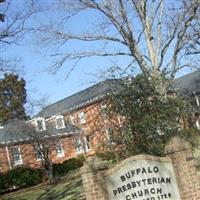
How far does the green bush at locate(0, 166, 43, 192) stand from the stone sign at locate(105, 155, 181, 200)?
98.2 feet

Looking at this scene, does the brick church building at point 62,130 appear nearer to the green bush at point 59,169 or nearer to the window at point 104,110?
the green bush at point 59,169

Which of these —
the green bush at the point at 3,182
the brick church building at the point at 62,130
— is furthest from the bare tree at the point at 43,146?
the green bush at the point at 3,182

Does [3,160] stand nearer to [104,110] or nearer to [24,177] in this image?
[24,177]

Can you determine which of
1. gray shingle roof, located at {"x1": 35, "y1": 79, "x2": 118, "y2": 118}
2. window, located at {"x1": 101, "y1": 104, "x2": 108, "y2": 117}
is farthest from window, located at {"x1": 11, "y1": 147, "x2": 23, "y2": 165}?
window, located at {"x1": 101, "y1": 104, "x2": 108, "y2": 117}

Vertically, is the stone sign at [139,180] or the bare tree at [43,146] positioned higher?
the bare tree at [43,146]

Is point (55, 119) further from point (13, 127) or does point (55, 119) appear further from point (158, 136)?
point (158, 136)

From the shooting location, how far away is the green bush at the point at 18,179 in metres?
38.9

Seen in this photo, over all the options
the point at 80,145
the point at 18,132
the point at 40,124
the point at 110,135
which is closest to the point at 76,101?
the point at 80,145

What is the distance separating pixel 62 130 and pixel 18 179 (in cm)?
1412

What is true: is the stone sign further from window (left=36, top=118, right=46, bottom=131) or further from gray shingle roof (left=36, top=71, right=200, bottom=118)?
gray shingle roof (left=36, top=71, right=200, bottom=118)

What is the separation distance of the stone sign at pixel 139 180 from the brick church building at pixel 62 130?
26.5 m

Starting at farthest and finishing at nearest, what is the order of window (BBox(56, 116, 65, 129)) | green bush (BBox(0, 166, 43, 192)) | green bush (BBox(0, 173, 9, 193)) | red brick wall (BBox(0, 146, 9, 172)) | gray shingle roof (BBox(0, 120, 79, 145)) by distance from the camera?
window (BBox(56, 116, 65, 129))
gray shingle roof (BBox(0, 120, 79, 145))
red brick wall (BBox(0, 146, 9, 172))
green bush (BBox(0, 166, 43, 192))
green bush (BBox(0, 173, 9, 193))

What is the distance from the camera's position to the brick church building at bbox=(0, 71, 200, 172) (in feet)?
151

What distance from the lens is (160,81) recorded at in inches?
675
